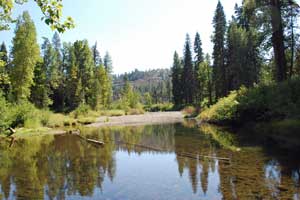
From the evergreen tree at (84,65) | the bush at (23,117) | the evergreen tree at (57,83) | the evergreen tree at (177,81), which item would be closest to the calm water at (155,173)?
the bush at (23,117)

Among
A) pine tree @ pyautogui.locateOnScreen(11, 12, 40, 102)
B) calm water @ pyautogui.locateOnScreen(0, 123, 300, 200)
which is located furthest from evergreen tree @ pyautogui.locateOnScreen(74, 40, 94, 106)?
calm water @ pyautogui.locateOnScreen(0, 123, 300, 200)

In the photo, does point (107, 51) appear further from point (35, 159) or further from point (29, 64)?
point (35, 159)

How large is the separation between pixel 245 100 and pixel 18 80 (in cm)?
2767

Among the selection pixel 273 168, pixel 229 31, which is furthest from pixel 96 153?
pixel 229 31

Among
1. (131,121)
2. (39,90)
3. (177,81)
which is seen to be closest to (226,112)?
(131,121)

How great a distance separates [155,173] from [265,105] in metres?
11.6

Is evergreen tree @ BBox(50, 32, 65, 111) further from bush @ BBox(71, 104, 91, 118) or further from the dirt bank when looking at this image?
the dirt bank

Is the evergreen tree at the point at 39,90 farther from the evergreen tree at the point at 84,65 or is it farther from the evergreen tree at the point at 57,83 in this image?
the evergreen tree at the point at 84,65

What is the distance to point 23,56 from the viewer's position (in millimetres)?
36750

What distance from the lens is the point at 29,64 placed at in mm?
37000

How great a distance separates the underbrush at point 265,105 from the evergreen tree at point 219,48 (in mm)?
21643

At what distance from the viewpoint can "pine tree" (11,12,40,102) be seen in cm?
3625

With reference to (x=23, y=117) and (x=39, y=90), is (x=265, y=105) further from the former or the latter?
(x=39, y=90)

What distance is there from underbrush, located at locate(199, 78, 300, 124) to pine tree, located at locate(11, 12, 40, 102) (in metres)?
24.3
